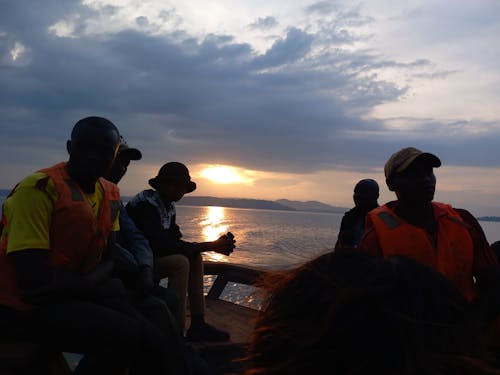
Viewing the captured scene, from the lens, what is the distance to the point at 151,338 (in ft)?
8.48

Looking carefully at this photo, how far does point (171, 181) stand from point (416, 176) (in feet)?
8.97

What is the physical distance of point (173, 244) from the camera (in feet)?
14.5

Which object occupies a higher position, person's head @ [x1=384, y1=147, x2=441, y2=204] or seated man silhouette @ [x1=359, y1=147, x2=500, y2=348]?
person's head @ [x1=384, y1=147, x2=441, y2=204]

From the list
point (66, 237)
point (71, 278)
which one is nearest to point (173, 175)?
point (66, 237)

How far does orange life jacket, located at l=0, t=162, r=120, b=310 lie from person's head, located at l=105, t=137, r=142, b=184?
135 cm

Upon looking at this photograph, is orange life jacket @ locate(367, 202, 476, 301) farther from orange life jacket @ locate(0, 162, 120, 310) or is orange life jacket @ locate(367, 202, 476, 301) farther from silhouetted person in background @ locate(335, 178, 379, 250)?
silhouetted person in background @ locate(335, 178, 379, 250)

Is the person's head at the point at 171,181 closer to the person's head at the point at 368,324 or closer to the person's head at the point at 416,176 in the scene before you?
the person's head at the point at 416,176

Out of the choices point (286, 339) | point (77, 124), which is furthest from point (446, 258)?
point (77, 124)

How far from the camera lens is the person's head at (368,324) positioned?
71 centimetres

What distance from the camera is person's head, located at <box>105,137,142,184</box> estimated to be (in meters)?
4.10

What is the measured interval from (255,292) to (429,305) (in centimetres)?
47

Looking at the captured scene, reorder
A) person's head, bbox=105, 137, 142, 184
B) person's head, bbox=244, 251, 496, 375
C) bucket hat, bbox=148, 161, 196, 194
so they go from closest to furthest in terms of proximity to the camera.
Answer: person's head, bbox=244, 251, 496, 375
person's head, bbox=105, 137, 142, 184
bucket hat, bbox=148, 161, 196, 194

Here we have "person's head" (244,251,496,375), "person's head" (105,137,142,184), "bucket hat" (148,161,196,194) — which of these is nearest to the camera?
"person's head" (244,251,496,375)

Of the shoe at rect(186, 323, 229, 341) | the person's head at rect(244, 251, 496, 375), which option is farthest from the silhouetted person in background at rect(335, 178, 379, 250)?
the person's head at rect(244, 251, 496, 375)
